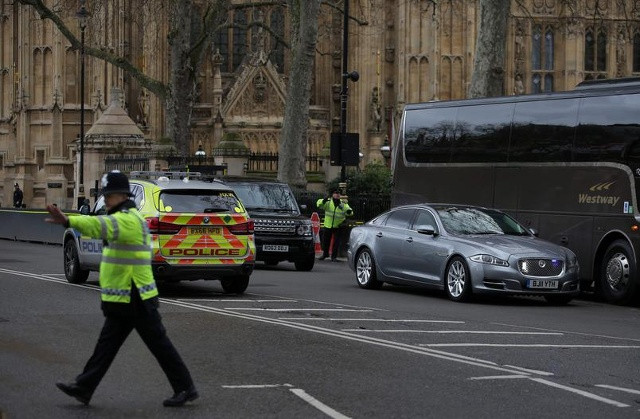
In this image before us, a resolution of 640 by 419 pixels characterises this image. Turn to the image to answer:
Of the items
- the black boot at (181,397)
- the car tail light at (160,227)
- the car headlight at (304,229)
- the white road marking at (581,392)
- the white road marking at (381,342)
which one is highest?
the car tail light at (160,227)

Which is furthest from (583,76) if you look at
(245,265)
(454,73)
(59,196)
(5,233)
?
(245,265)

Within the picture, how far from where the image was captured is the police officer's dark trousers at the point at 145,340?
10.2 meters

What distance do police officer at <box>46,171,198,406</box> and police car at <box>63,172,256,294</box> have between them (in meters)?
8.82

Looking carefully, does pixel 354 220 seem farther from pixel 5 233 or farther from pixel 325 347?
pixel 325 347

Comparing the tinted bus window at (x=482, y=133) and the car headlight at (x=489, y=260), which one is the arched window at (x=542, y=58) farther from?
the car headlight at (x=489, y=260)

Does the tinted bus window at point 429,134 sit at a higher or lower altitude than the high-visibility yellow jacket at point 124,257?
higher

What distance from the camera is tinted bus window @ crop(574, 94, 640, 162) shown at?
69.9ft

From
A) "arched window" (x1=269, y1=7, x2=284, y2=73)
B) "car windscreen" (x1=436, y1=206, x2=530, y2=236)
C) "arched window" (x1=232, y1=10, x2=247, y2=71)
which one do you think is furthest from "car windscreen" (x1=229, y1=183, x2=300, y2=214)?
"arched window" (x1=232, y1=10, x2=247, y2=71)

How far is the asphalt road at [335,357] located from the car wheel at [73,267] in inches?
18.6

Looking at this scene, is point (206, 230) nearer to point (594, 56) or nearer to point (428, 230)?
point (428, 230)

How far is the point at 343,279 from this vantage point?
25.9 meters

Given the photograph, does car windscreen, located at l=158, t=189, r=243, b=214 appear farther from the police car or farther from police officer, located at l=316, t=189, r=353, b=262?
police officer, located at l=316, t=189, r=353, b=262

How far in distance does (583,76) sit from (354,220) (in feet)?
105

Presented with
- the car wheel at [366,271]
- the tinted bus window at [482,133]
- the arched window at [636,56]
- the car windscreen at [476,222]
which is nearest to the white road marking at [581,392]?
the car windscreen at [476,222]
